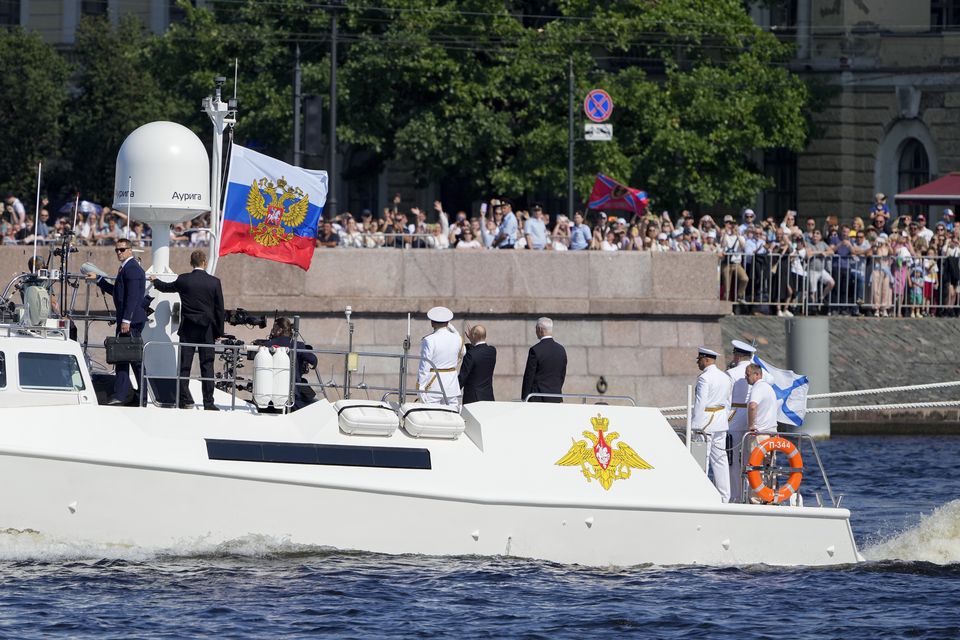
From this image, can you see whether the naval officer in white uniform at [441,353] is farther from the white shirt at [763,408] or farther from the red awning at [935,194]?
the red awning at [935,194]

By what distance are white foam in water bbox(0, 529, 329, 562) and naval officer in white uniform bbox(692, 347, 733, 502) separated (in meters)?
3.84

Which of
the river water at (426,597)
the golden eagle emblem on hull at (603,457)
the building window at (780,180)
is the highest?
→ the building window at (780,180)

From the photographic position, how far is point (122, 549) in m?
16.2

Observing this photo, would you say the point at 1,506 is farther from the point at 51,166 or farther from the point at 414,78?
the point at 51,166

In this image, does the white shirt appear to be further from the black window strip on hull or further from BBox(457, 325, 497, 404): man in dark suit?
the black window strip on hull

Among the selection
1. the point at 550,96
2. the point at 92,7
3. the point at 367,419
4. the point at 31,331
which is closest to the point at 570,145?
the point at 550,96

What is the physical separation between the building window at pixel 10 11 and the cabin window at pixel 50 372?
39.9m

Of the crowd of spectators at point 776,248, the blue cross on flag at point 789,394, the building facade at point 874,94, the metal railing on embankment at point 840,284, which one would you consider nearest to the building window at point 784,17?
the building facade at point 874,94

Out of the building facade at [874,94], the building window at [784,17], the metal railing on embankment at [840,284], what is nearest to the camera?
the metal railing on embankment at [840,284]

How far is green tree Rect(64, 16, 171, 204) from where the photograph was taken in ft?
152

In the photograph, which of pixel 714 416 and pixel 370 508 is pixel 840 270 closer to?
pixel 714 416

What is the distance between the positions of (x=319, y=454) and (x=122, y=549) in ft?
6.07

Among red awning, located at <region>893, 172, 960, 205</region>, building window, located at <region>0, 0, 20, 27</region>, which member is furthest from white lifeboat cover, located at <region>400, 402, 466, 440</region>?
building window, located at <region>0, 0, 20, 27</region>

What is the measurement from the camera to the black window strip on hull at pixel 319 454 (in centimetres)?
1628
